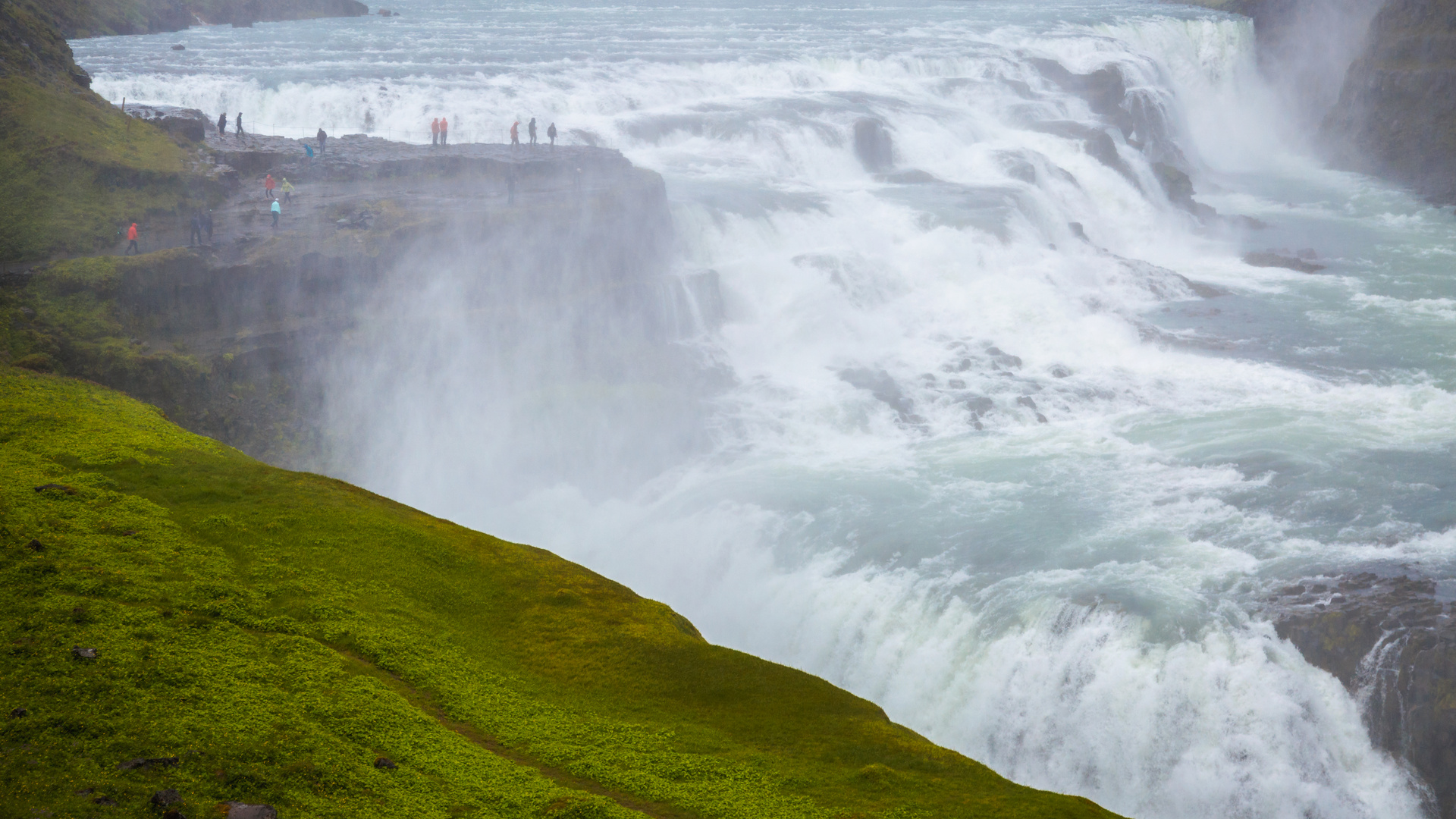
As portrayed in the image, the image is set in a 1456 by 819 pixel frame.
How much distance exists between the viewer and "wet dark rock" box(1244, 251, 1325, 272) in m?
41.8

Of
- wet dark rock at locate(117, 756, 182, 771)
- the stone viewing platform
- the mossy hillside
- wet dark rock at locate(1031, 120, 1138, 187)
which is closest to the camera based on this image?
wet dark rock at locate(117, 756, 182, 771)

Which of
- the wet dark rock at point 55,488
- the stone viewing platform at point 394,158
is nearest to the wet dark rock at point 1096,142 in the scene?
the stone viewing platform at point 394,158

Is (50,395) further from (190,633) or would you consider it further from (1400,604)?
(1400,604)

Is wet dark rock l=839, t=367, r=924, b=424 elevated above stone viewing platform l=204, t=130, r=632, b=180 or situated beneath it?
situated beneath

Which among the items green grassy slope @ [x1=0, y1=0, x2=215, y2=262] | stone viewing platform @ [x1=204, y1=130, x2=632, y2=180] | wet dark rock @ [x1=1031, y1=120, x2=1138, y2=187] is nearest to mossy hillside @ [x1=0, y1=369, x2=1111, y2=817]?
green grassy slope @ [x1=0, y1=0, x2=215, y2=262]

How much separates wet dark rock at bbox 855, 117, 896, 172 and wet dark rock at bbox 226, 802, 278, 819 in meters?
41.6

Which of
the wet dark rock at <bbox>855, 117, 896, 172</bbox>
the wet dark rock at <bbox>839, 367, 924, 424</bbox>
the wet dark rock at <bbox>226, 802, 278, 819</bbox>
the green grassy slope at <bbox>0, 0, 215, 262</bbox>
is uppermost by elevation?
the wet dark rock at <bbox>855, 117, 896, 172</bbox>

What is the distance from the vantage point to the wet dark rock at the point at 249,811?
912 centimetres

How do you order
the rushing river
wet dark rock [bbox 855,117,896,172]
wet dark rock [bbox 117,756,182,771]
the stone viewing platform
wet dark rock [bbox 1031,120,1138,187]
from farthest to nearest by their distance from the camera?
wet dark rock [bbox 1031,120,1138,187] → wet dark rock [bbox 855,117,896,172] → the stone viewing platform → the rushing river → wet dark rock [bbox 117,756,182,771]

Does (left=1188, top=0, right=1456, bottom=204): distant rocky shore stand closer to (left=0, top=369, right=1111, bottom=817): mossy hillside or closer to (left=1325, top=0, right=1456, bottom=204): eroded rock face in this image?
(left=1325, top=0, right=1456, bottom=204): eroded rock face

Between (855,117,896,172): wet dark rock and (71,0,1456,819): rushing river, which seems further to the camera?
(855,117,896,172): wet dark rock

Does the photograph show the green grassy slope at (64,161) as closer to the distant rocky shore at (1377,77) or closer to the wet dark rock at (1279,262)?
the wet dark rock at (1279,262)

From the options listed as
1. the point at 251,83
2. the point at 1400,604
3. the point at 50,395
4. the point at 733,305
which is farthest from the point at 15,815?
the point at 251,83

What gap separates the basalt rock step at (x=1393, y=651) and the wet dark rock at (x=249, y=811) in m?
15.3
